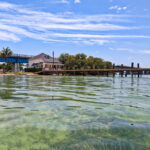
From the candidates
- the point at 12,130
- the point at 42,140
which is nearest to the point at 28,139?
the point at 42,140

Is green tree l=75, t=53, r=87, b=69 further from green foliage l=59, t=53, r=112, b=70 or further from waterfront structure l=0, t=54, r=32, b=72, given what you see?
waterfront structure l=0, t=54, r=32, b=72

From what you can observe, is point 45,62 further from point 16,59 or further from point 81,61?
point 81,61

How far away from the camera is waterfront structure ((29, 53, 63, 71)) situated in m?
69.0

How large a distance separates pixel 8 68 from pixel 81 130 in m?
70.7

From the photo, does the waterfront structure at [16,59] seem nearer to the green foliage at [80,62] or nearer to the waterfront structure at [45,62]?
the waterfront structure at [45,62]

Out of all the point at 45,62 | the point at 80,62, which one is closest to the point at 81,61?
the point at 80,62

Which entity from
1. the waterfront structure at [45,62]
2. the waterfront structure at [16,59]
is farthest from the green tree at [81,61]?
the waterfront structure at [16,59]

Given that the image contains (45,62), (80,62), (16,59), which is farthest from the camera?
(80,62)

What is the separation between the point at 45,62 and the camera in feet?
228

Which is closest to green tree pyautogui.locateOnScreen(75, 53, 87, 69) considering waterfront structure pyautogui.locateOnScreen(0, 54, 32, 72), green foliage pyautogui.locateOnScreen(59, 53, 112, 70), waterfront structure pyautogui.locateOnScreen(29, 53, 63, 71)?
green foliage pyautogui.locateOnScreen(59, 53, 112, 70)

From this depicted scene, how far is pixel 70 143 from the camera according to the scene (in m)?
2.55

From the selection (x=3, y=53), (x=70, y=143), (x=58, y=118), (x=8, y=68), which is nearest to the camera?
(x=70, y=143)

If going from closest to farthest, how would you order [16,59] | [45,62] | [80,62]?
[16,59], [45,62], [80,62]

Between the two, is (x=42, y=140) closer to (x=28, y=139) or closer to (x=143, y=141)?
(x=28, y=139)
